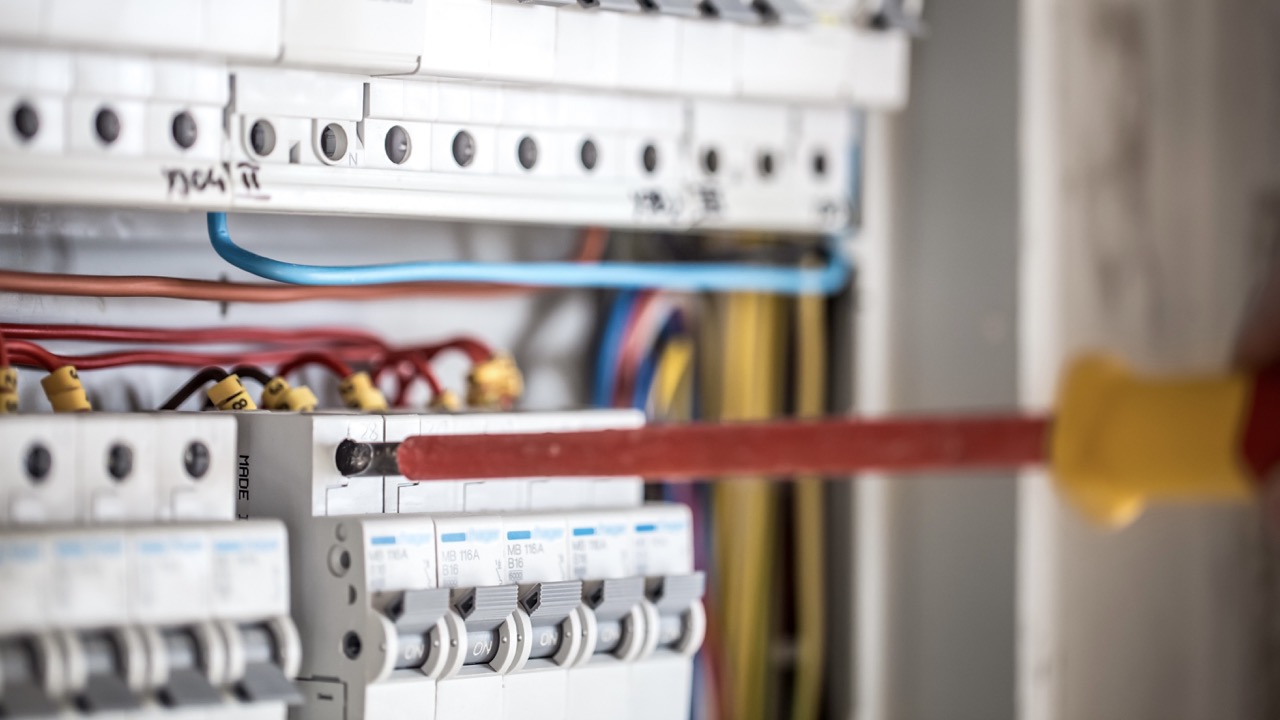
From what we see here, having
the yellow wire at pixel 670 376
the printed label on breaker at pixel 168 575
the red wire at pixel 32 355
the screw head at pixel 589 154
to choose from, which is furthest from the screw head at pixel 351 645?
the yellow wire at pixel 670 376

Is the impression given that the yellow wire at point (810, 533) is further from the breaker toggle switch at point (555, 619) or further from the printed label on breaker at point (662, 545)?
the breaker toggle switch at point (555, 619)

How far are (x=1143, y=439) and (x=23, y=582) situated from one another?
25.0 inches

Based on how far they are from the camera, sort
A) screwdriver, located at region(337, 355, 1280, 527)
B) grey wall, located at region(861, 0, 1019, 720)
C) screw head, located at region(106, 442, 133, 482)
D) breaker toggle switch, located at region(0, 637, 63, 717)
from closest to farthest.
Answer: screwdriver, located at region(337, 355, 1280, 527) < breaker toggle switch, located at region(0, 637, 63, 717) < screw head, located at region(106, 442, 133, 482) < grey wall, located at region(861, 0, 1019, 720)

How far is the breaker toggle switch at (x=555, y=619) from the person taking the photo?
105cm

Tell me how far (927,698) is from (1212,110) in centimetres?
66

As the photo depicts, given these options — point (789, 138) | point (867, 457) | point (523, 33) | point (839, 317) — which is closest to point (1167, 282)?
point (839, 317)

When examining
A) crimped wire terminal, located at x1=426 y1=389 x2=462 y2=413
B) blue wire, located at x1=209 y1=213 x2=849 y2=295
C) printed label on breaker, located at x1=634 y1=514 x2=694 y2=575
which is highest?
blue wire, located at x1=209 y1=213 x2=849 y2=295

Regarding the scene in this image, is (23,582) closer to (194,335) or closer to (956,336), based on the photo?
(194,335)

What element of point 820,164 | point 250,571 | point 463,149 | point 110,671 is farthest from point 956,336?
point 110,671

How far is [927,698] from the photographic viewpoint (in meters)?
1.46

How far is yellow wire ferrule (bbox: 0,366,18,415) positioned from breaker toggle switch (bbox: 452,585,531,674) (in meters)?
0.32

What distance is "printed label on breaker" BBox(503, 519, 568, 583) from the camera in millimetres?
1066

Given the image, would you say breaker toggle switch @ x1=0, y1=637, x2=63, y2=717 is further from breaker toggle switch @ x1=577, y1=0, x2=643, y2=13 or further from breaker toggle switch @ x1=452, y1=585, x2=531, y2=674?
breaker toggle switch @ x1=577, y1=0, x2=643, y2=13

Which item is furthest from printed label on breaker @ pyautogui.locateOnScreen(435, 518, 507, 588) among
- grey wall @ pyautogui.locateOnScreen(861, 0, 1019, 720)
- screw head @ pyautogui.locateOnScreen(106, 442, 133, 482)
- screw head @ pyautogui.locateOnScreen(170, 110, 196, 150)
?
grey wall @ pyautogui.locateOnScreen(861, 0, 1019, 720)
